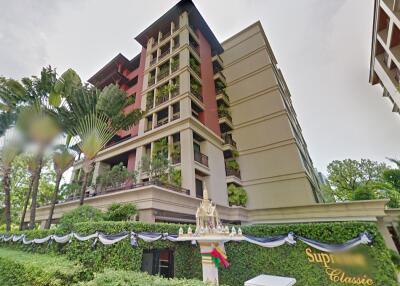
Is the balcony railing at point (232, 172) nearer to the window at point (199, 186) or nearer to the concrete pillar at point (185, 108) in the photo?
the window at point (199, 186)

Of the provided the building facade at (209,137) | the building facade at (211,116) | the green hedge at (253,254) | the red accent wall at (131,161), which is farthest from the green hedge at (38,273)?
the red accent wall at (131,161)

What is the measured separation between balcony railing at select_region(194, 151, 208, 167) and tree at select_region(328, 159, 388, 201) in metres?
18.0

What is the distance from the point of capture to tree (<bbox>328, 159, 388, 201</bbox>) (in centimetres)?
2234

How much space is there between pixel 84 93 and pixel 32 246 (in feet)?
30.8

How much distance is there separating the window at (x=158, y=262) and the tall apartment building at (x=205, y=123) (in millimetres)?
2417

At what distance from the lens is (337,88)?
1647cm

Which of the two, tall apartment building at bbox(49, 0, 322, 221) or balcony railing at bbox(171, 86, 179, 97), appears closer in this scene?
tall apartment building at bbox(49, 0, 322, 221)

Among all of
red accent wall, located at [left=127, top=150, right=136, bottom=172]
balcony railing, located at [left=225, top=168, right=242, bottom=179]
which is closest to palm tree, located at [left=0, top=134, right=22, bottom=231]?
red accent wall, located at [left=127, top=150, right=136, bottom=172]

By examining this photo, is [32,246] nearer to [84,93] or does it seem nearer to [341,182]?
[84,93]

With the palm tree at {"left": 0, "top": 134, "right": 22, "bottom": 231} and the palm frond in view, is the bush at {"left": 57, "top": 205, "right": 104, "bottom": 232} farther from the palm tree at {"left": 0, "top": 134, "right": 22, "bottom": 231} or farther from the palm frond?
the palm tree at {"left": 0, "top": 134, "right": 22, "bottom": 231}

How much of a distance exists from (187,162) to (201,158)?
7.62ft

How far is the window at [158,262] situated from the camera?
8.00 meters

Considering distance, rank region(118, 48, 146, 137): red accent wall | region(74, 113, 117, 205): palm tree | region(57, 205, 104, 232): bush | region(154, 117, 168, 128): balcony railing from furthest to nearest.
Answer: region(118, 48, 146, 137): red accent wall, region(154, 117, 168, 128): balcony railing, region(74, 113, 117, 205): palm tree, region(57, 205, 104, 232): bush

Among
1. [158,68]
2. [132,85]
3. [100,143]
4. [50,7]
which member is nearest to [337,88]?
[158,68]
